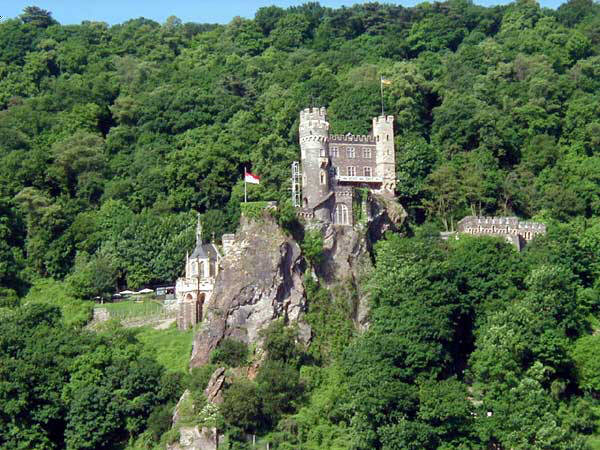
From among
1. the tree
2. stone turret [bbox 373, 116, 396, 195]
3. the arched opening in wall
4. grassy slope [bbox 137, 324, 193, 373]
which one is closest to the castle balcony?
stone turret [bbox 373, 116, 396, 195]

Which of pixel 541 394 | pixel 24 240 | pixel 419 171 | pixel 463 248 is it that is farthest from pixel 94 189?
pixel 541 394

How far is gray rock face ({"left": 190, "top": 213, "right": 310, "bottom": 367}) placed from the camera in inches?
2778

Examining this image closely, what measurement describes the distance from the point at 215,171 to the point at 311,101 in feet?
41.5

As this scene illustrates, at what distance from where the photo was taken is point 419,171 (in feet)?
281

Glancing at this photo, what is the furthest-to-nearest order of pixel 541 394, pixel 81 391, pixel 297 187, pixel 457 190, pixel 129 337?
pixel 457 190
pixel 297 187
pixel 129 337
pixel 81 391
pixel 541 394

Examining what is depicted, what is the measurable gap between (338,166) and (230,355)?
1713 centimetres

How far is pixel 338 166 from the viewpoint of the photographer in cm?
8075

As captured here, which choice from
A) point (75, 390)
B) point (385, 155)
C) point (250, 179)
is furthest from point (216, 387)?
point (385, 155)

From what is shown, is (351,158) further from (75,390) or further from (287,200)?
(75,390)

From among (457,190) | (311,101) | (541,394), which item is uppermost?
(311,101)

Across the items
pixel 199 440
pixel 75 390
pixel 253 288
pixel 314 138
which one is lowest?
pixel 199 440

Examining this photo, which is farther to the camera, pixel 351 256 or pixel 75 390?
pixel 351 256

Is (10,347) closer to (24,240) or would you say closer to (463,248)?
(24,240)

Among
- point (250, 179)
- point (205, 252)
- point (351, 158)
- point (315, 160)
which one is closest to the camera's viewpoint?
point (205, 252)
